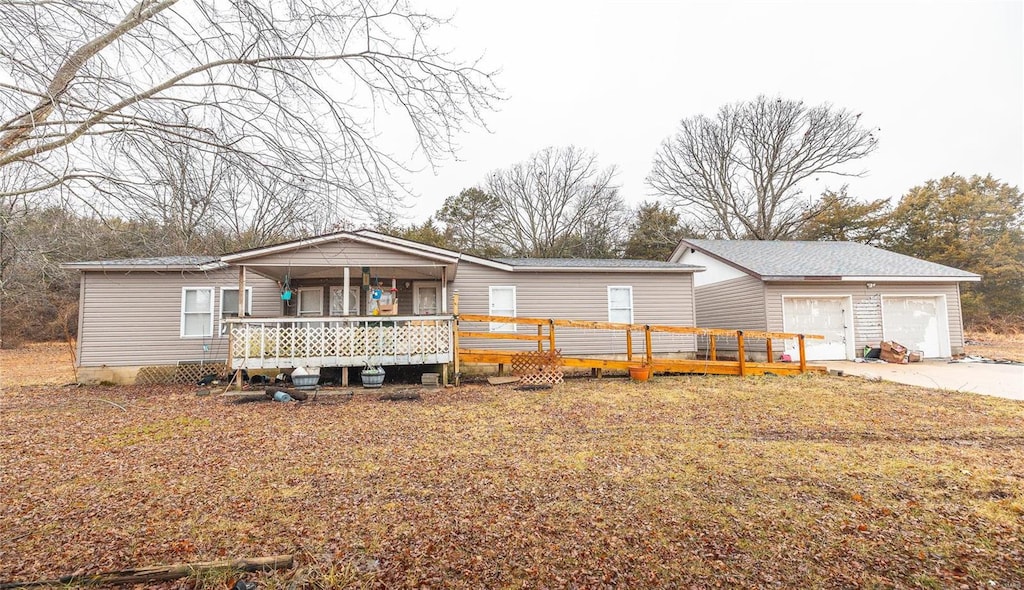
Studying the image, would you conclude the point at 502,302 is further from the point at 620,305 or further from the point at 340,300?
the point at 340,300

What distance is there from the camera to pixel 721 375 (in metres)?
10.5

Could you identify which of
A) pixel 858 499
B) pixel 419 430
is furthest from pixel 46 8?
pixel 858 499

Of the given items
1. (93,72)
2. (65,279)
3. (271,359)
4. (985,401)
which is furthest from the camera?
(271,359)

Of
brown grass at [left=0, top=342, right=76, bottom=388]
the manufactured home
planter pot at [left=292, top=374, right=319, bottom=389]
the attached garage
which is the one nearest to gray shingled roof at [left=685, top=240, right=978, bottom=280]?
the attached garage

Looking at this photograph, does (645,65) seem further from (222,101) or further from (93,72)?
(93,72)

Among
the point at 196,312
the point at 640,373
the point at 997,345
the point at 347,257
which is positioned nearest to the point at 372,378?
the point at 347,257

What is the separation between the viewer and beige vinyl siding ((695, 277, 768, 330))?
512 inches

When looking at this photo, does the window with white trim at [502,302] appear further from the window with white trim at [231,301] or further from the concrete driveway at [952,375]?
the concrete driveway at [952,375]

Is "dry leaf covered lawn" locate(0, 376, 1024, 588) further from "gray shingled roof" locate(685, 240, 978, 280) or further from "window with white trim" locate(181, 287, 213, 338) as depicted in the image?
"gray shingled roof" locate(685, 240, 978, 280)

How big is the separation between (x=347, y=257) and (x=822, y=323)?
1388 centimetres

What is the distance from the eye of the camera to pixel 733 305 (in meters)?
14.1

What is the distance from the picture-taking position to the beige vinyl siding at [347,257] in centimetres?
871

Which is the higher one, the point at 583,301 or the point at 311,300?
the point at 311,300

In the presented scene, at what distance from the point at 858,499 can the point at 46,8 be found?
22.1 ft
